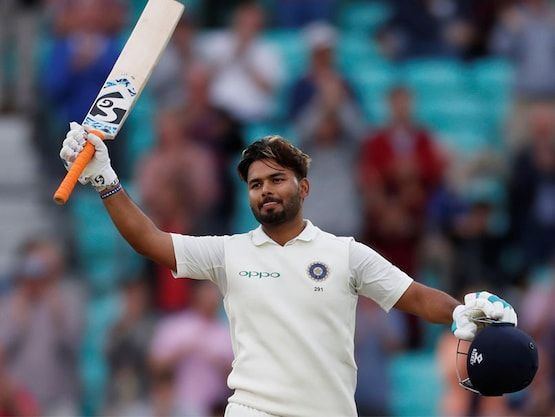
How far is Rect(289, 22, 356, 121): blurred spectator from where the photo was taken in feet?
31.7

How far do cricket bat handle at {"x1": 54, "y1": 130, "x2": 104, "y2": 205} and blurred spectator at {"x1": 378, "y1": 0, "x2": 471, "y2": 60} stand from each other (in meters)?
6.03

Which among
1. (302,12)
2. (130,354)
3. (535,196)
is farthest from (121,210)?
(302,12)

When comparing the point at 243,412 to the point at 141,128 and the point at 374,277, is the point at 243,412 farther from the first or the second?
the point at 141,128

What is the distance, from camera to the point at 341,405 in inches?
204

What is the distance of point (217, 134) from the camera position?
9852 millimetres

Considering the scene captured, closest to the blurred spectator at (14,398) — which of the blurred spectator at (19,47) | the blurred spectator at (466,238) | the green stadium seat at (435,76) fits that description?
the blurred spectator at (466,238)

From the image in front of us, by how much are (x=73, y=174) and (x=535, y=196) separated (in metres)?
4.93

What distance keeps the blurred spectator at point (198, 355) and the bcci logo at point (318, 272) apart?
3538 millimetres

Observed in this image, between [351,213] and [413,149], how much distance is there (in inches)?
23.0

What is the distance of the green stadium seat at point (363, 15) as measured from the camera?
37.8 feet

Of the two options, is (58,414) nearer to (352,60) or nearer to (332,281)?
(352,60)

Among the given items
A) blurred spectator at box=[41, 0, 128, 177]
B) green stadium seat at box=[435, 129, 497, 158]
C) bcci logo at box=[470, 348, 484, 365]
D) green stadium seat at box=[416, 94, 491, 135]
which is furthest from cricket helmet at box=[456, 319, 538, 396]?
green stadium seat at box=[416, 94, 491, 135]

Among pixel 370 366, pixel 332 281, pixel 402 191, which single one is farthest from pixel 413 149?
pixel 332 281

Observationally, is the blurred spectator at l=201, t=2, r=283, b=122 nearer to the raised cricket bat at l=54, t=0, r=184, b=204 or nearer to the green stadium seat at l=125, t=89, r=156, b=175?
the green stadium seat at l=125, t=89, r=156, b=175
